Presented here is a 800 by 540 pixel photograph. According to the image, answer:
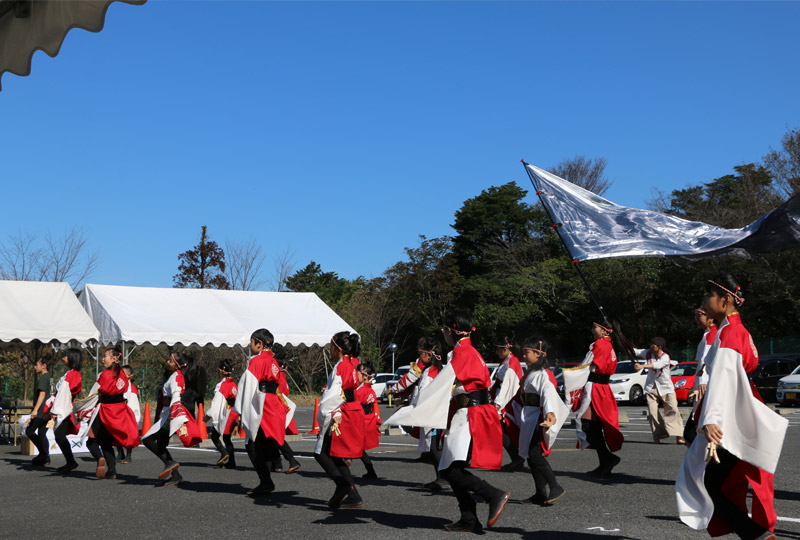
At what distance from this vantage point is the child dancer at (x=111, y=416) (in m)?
9.84

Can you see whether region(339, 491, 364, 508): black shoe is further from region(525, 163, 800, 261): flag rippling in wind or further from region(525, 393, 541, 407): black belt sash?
region(525, 163, 800, 261): flag rippling in wind

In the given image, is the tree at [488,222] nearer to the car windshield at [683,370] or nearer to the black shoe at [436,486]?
the car windshield at [683,370]

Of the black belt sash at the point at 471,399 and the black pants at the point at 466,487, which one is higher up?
the black belt sash at the point at 471,399

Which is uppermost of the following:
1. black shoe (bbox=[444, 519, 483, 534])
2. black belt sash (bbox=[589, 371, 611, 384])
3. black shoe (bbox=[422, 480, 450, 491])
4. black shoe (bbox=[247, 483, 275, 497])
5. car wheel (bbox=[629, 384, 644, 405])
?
black belt sash (bbox=[589, 371, 611, 384])

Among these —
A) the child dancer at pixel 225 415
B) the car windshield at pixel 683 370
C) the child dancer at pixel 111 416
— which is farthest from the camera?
the car windshield at pixel 683 370

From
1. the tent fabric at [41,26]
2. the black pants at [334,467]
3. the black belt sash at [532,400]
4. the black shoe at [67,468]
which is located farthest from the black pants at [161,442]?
the tent fabric at [41,26]

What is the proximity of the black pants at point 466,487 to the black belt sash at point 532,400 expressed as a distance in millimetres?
1916

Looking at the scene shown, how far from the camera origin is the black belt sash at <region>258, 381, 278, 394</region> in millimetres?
8367

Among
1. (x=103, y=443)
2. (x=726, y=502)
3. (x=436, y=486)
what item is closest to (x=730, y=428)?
(x=726, y=502)

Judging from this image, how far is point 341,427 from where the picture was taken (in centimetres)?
757

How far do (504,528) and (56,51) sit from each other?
4800mm

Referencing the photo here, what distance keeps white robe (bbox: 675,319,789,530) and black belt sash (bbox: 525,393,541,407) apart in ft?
9.97

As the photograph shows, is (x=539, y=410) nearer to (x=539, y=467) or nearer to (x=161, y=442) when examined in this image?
(x=539, y=467)

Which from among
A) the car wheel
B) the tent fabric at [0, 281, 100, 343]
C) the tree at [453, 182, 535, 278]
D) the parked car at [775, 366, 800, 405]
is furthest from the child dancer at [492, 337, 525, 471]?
the tree at [453, 182, 535, 278]
